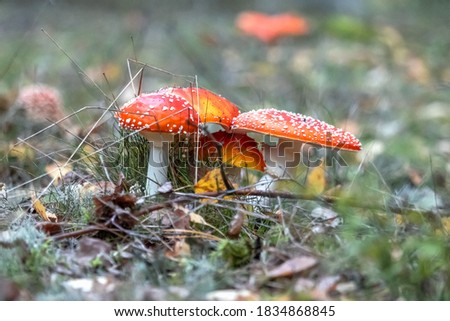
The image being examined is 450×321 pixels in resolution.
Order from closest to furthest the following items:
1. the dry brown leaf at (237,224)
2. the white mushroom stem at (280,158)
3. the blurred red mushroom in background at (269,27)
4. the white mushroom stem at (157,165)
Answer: the dry brown leaf at (237,224) < the white mushroom stem at (157,165) < the white mushroom stem at (280,158) < the blurred red mushroom in background at (269,27)

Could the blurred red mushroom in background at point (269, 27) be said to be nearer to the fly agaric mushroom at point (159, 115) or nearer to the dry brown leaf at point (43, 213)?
the fly agaric mushroom at point (159, 115)

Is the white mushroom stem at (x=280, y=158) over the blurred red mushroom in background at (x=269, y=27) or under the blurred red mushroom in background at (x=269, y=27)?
under

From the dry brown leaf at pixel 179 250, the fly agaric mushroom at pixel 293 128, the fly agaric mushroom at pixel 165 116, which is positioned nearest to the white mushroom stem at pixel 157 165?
the fly agaric mushroom at pixel 165 116

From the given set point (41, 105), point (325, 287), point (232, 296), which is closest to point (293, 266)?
point (325, 287)

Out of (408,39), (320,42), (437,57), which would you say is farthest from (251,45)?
(437,57)

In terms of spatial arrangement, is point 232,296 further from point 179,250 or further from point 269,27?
point 269,27

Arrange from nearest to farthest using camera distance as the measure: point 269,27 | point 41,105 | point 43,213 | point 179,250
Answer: point 179,250 < point 43,213 < point 41,105 < point 269,27
